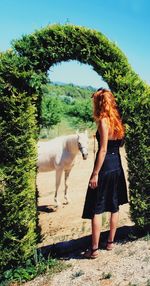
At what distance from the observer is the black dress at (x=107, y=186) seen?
6.37m

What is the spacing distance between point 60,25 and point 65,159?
6301 mm

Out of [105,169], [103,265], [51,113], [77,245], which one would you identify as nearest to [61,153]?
[77,245]

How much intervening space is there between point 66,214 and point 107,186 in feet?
15.4

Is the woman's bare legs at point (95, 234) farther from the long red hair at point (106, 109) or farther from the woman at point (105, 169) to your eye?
the long red hair at point (106, 109)

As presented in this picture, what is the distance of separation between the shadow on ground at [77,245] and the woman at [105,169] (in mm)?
525

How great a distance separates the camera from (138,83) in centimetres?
688

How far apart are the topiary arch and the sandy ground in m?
1.19

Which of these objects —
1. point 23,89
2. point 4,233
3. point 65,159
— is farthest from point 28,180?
point 65,159

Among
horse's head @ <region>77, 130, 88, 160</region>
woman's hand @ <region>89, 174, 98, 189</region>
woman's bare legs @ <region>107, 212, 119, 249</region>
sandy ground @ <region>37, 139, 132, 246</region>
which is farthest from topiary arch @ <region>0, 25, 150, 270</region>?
horse's head @ <region>77, 130, 88, 160</region>

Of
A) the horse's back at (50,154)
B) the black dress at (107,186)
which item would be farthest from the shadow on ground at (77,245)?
the horse's back at (50,154)

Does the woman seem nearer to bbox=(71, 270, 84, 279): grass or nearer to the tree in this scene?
bbox=(71, 270, 84, 279): grass

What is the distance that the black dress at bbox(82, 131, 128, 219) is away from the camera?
6.37 metres

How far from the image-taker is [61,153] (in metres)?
12.6

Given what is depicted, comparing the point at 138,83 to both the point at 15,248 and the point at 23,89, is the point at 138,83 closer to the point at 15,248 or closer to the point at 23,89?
the point at 23,89
